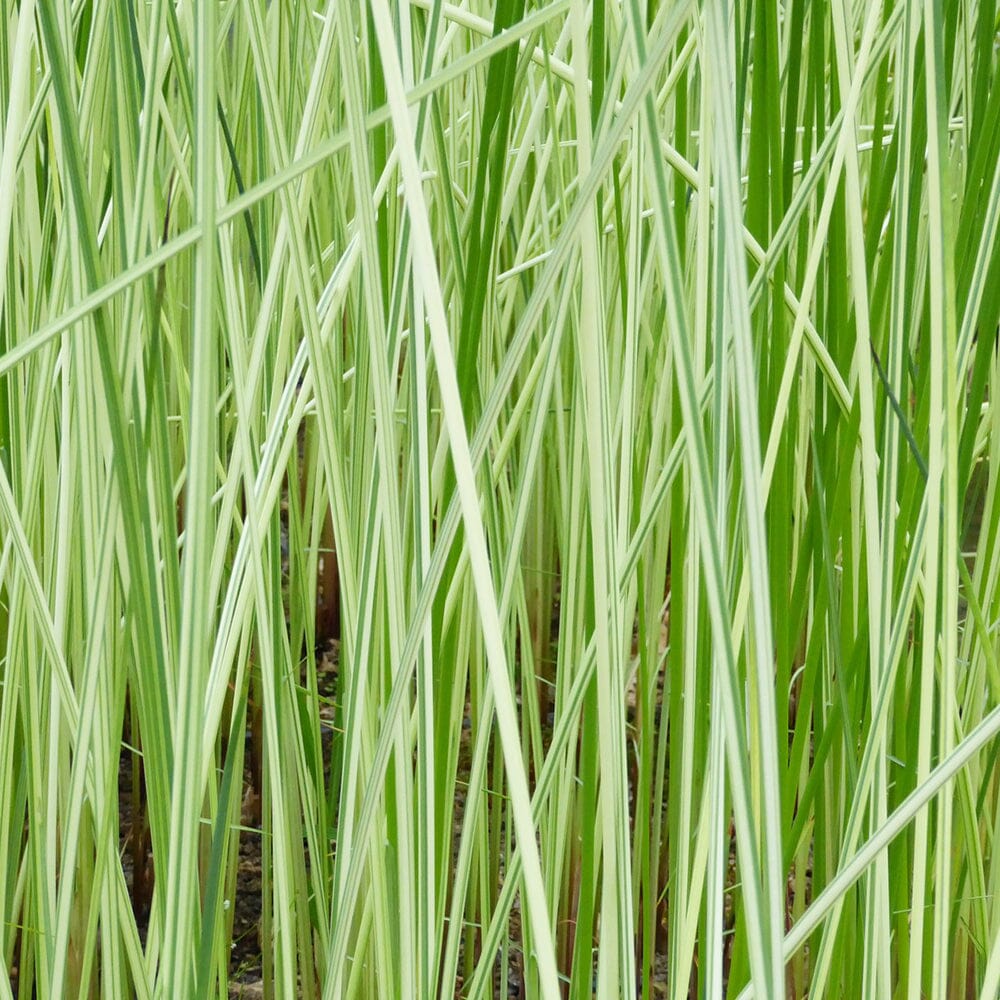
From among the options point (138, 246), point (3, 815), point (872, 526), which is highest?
point (138, 246)

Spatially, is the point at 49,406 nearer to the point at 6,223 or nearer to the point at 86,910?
the point at 6,223

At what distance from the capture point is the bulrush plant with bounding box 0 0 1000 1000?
0.25 metres

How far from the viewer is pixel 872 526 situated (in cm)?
38

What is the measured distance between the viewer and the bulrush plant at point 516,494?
252 mm

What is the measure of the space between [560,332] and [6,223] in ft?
0.57

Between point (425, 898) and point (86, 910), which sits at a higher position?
point (425, 898)

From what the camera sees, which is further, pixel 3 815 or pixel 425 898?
pixel 3 815

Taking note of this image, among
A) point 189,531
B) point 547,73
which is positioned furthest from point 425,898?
point 547,73

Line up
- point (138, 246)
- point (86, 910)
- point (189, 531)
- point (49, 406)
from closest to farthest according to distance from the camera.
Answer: point (189, 531)
point (138, 246)
point (49, 406)
point (86, 910)

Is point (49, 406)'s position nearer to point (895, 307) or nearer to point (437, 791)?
point (437, 791)

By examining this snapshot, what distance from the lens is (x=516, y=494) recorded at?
0.41m

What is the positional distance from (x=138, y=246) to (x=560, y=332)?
0.15m

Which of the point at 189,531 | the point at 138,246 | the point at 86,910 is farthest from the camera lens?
the point at 86,910

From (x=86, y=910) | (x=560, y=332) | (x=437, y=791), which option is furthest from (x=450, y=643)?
(x=86, y=910)
